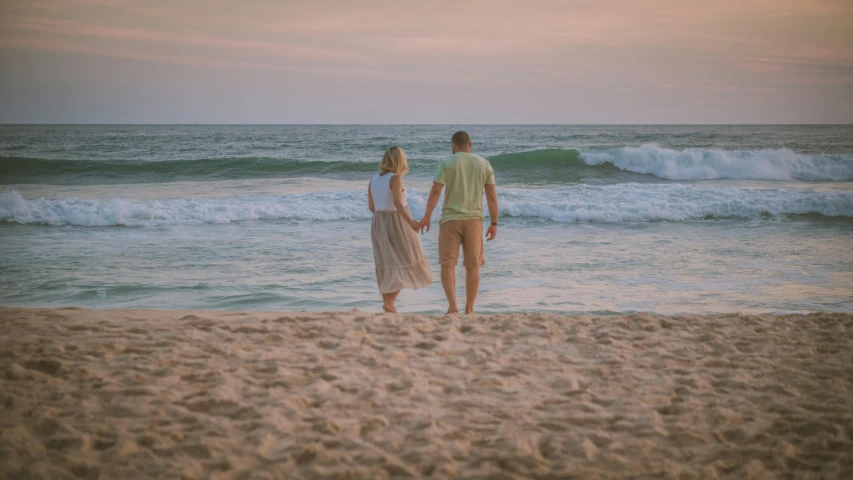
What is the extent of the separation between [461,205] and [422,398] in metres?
2.36

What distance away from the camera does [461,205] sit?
5.64m

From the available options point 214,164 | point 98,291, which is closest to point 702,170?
point 214,164

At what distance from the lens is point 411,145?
32.8 meters

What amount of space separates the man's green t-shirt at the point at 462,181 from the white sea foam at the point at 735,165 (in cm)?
1906

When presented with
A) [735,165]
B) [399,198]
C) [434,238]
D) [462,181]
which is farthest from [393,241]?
[735,165]

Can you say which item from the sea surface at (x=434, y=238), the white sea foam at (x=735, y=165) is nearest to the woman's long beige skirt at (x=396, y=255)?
the sea surface at (x=434, y=238)

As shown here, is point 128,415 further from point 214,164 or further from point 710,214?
point 214,164

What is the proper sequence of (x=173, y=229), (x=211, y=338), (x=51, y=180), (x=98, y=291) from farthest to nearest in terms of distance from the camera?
(x=51, y=180) < (x=173, y=229) < (x=98, y=291) < (x=211, y=338)

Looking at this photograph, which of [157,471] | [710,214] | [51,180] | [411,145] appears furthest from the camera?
[411,145]

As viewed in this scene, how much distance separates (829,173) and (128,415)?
2508cm

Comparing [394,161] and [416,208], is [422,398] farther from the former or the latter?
[416,208]

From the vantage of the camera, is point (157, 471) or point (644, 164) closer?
point (157, 471)

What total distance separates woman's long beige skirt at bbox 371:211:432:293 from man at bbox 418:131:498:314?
21 cm

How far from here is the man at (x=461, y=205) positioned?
5.58 meters
